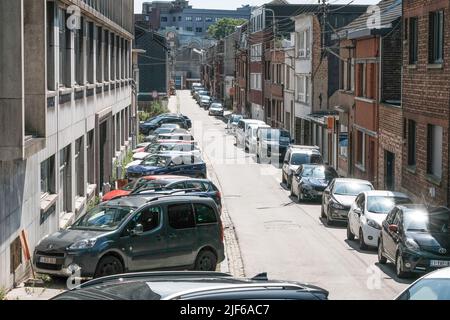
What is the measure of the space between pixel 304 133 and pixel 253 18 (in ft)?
97.6

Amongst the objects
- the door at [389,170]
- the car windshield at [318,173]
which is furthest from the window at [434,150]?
the car windshield at [318,173]

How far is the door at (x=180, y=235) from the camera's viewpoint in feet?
56.7

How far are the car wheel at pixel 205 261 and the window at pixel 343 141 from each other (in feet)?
80.0

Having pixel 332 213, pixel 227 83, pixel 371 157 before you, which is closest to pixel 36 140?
pixel 332 213

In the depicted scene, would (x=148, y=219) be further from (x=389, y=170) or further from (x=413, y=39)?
(x=389, y=170)

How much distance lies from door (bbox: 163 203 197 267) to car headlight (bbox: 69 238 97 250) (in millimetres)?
1685

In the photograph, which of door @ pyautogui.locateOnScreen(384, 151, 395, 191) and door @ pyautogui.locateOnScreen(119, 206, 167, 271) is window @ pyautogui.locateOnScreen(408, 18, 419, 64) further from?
door @ pyautogui.locateOnScreen(119, 206, 167, 271)

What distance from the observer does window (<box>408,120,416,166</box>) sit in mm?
30172

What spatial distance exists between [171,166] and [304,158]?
8.28m

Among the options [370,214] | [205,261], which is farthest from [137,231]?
[370,214]

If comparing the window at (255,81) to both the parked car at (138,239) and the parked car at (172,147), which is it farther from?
the parked car at (138,239)

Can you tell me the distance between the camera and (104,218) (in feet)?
56.6

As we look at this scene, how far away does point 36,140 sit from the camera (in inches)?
675
